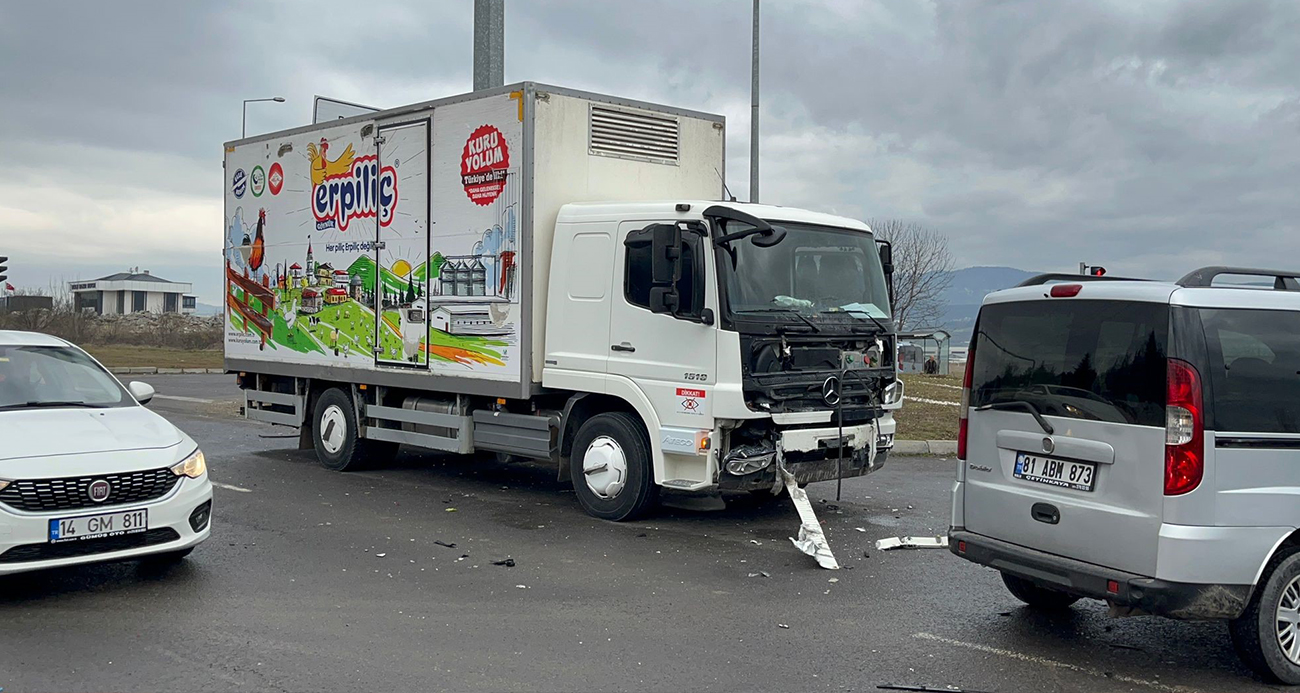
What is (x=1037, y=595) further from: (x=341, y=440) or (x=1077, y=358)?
(x=341, y=440)

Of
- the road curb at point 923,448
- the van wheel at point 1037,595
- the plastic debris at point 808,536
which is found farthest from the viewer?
the road curb at point 923,448

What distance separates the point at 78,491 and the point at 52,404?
1.40 metres

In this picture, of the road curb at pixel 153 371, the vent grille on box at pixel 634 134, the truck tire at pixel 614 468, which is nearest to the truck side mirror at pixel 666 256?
the truck tire at pixel 614 468

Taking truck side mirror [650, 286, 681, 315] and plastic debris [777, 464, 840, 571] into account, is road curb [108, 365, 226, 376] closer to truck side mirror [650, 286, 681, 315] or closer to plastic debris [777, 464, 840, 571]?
truck side mirror [650, 286, 681, 315]

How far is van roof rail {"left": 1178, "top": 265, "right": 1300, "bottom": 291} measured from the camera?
5.50m

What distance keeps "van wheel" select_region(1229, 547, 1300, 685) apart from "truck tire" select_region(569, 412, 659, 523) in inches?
188

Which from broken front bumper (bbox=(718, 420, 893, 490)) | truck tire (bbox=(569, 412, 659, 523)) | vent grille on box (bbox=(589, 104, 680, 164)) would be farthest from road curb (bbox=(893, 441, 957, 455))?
truck tire (bbox=(569, 412, 659, 523))

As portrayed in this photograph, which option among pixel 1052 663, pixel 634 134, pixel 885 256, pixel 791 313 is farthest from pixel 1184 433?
pixel 634 134

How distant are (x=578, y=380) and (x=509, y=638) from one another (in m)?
3.85

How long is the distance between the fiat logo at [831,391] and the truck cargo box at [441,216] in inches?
104

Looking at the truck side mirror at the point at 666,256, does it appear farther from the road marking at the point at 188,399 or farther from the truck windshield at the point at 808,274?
the road marking at the point at 188,399

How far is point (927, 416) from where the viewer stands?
16.8 meters

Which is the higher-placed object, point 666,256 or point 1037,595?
point 666,256

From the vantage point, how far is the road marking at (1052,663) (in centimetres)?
535
